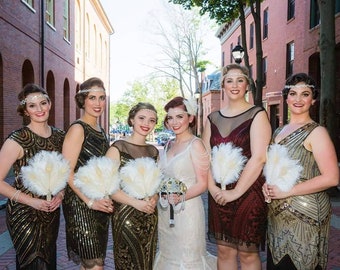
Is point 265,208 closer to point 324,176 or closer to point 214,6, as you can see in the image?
point 324,176

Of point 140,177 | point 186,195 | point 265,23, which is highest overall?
point 265,23

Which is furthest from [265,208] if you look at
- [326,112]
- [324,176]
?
[326,112]

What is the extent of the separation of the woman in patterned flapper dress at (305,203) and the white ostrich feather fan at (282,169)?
0.04 metres

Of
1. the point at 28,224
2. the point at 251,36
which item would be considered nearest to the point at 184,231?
the point at 28,224

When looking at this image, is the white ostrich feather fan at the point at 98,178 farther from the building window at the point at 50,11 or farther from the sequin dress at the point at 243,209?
the building window at the point at 50,11

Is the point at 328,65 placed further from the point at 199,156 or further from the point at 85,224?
the point at 85,224

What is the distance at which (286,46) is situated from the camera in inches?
851

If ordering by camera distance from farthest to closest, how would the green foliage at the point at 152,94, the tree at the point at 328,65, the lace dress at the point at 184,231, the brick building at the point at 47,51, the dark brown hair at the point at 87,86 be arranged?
the green foliage at the point at 152,94 → the brick building at the point at 47,51 → the tree at the point at 328,65 → the lace dress at the point at 184,231 → the dark brown hair at the point at 87,86

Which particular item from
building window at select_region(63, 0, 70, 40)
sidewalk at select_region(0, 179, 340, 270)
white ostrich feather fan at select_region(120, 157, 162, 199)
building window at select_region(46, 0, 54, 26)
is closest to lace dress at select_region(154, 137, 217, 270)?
white ostrich feather fan at select_region(120, 157, 162, 199)

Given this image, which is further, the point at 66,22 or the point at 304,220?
the point at 66,22

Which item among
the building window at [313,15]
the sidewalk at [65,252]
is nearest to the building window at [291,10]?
the building window at [313,15]

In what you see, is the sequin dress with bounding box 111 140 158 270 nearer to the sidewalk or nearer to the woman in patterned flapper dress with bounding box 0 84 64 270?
the woman in patterned flapper dress with bounding box 0 84 64 270

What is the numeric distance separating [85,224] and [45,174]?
586 mm

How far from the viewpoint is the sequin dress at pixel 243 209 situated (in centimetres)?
342
